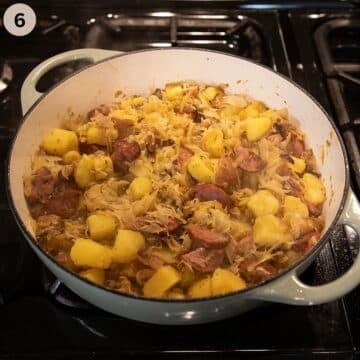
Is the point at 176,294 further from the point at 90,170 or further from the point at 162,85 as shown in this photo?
the point at 162,85

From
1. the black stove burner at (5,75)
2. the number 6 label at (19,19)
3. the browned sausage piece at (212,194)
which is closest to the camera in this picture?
the browned sausage piece at (212,194)

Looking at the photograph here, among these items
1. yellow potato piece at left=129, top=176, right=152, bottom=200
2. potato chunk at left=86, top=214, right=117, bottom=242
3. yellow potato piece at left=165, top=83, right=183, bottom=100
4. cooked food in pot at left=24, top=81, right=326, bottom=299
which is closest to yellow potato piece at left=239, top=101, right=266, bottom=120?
cooked food in pot at left=24, top=81, right=326, bottom=299

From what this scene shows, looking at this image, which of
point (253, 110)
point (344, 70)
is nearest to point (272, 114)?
point (253, 110)

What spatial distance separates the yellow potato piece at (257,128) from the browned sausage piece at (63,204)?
33cm

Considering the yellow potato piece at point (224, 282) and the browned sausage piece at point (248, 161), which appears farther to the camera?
the browned sausage piece at point (248, 161)

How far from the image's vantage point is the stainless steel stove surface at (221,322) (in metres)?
0.79

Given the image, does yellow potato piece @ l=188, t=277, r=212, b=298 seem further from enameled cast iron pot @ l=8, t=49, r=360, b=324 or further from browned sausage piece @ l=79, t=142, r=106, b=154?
browned sausage piece @ l=79, t=142, r=106, b=154

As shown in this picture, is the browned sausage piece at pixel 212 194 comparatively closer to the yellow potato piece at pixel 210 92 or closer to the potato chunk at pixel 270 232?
the potato chunk at pixel 270 232

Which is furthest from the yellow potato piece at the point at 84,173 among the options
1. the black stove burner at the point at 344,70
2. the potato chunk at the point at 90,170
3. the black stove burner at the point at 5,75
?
the black stove burner at the point at 344,70

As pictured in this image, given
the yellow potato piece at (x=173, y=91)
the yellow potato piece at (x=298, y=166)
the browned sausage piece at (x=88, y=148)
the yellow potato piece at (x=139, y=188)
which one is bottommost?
the yellow potato piece at (x=298, y=166)

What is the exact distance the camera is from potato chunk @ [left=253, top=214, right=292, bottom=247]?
84 cm

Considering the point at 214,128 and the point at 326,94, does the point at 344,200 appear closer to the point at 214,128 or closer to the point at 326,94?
the point at 214,128

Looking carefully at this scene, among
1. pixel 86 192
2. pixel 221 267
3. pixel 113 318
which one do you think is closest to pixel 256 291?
pixel 221 267

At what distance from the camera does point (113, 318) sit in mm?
821
